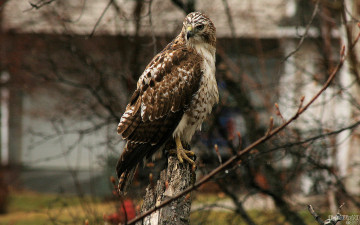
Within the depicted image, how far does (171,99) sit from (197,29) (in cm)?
62

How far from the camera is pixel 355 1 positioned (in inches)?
316

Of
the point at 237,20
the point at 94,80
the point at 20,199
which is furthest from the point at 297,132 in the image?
the point at 20,199

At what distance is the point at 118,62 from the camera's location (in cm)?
695

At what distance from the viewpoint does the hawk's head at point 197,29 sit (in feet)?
13.1

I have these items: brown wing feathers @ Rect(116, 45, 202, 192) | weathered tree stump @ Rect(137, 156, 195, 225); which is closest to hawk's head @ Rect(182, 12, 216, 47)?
brown wing feathers @ Rect(116, 45, 202, 192)

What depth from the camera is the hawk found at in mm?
3949

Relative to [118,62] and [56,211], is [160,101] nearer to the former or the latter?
[118,62]

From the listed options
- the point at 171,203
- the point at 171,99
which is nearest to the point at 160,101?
the point at 171,99

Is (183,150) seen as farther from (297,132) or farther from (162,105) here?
(297,132)

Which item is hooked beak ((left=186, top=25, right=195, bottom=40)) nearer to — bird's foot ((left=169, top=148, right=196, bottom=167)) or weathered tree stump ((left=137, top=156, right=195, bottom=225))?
bird's foot ((left=169, top=148, right=196, bottom=167))

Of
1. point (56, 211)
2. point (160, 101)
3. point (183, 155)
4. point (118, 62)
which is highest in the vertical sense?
point (118, 62)

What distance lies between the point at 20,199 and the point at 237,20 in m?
7.98

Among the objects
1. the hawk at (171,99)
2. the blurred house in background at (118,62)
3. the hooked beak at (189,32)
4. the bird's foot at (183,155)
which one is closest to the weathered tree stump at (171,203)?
the bird's foot at (183,155)

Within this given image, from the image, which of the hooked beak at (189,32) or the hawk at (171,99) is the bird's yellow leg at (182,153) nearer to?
the hawk at (171,99)
